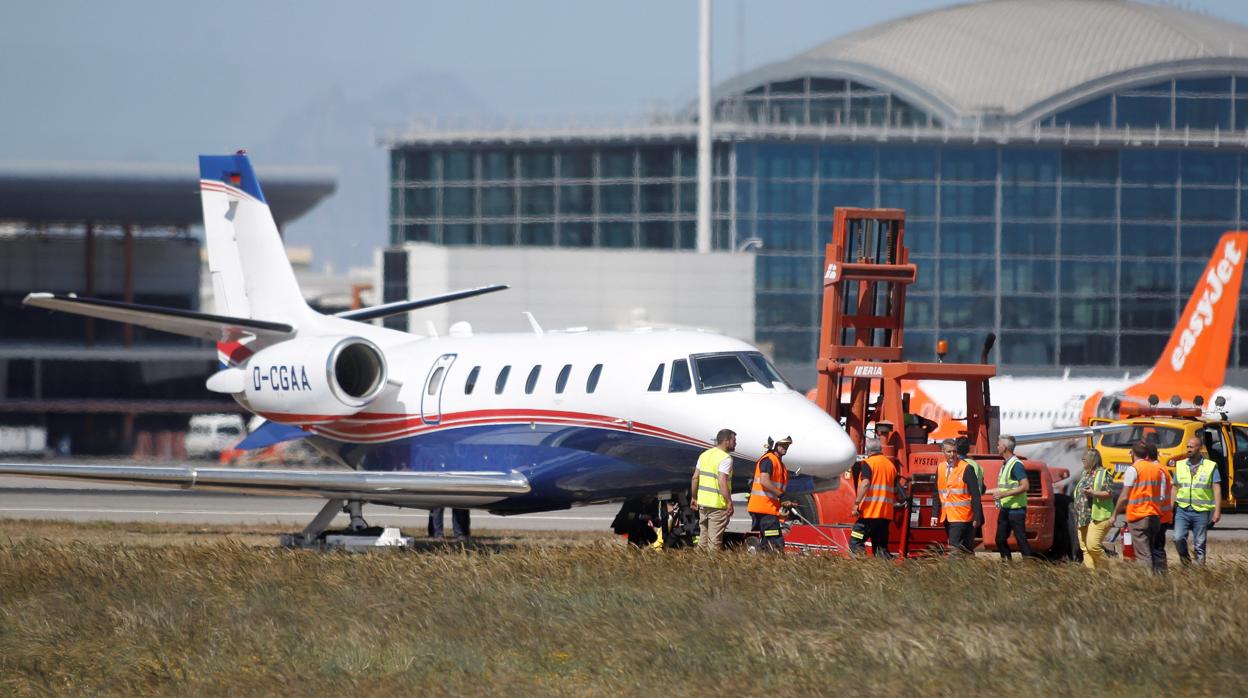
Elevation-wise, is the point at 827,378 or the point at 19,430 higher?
the point at 827,378

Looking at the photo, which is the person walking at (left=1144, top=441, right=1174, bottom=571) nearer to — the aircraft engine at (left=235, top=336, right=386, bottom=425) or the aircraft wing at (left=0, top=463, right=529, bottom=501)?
the aircraft wing at (left=0, top=463, right=529, bottom=501)

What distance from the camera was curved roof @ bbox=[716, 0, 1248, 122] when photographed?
76.0m

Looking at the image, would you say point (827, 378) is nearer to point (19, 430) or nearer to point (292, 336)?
point (292, 336)

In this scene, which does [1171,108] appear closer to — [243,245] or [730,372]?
[243,245]

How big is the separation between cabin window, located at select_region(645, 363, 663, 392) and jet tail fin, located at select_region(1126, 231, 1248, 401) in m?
19.4

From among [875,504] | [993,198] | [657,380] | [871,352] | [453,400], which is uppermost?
[993,198]

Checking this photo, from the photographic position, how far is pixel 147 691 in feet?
42.3

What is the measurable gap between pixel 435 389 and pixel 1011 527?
9.41 metres

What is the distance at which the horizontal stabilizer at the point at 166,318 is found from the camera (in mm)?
24734

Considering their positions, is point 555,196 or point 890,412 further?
point 555,196

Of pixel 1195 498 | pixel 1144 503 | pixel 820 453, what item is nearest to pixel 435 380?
pixel 820 453

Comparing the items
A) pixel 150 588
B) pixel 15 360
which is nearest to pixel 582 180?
pixel 15 360

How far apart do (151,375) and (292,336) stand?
40276 millimetres

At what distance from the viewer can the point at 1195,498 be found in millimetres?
21188
